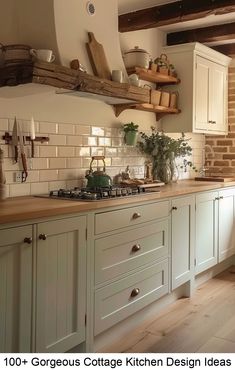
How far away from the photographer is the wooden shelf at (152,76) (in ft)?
11.4

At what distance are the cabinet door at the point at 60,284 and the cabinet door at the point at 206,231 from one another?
61.8 inches

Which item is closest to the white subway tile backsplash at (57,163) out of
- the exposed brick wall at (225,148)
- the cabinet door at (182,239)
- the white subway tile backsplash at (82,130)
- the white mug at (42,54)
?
the white subway tile backsplash at (82,130)

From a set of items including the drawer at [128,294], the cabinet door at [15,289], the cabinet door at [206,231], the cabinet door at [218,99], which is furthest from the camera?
the cabinet door at [218,99]

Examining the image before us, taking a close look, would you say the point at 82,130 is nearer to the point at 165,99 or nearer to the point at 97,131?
the point at 97,131

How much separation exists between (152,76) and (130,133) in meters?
0.58

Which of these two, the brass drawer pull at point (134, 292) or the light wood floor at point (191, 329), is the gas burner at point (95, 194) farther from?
the light wood floor at point (191, 329)

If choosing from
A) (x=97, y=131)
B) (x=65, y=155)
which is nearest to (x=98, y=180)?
(x=65, y=155)

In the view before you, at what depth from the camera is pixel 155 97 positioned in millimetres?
3752

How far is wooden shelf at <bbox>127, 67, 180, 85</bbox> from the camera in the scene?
3.47 metres

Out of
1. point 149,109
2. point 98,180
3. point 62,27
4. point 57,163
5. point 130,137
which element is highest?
point 62,27

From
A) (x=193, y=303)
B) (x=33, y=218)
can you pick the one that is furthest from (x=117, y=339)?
(x=33, y=218)

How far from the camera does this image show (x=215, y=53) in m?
4.25

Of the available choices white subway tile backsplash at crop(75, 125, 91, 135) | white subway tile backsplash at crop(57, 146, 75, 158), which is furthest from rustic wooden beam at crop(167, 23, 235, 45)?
white subway tile backsplash at crop(57, 146, 75, 158)
